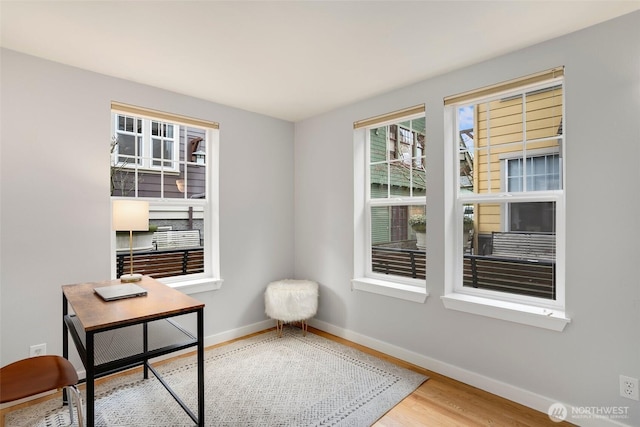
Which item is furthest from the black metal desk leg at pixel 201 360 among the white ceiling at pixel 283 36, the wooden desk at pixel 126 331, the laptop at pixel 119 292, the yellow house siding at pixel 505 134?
the yellow house siding at pixel 505 134

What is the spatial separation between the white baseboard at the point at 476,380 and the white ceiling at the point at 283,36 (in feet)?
7.65

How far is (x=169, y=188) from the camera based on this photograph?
10.3ft

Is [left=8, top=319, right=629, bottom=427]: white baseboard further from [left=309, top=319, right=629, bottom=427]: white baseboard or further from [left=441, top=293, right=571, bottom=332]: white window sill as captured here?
[left=441, top=293, right=571, bottom=332]: white window sill

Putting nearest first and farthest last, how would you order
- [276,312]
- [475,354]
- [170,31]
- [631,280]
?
[631,280] < [170,31] < [475,354] < [276,312]

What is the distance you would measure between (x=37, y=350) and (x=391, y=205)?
3.04 metres

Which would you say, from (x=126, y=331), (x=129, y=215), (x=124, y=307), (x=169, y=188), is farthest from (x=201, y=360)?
(x=169, y=188)

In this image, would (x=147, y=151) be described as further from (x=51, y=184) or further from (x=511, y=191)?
(x=511, y=191)

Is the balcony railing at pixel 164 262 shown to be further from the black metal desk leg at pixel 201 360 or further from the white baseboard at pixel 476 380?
the white baseboard at pixel 476 380

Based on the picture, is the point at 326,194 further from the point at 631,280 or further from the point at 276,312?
the point at 631,280


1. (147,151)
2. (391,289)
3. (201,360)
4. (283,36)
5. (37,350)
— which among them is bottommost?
(37,350)

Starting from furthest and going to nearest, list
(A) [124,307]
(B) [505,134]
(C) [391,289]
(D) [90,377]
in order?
(C) [391,289]
(B) [505,134]
(A) [124,307]
(D) [90,377]

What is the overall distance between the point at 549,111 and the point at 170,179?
10.4 feet

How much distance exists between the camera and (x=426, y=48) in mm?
2236

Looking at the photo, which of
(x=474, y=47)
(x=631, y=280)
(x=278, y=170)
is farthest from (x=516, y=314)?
(x=278, y=170)
